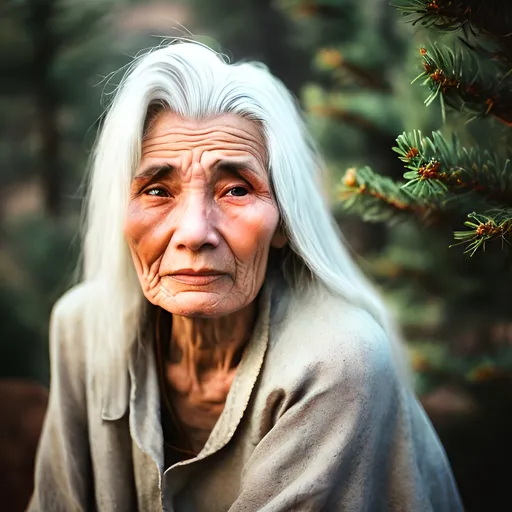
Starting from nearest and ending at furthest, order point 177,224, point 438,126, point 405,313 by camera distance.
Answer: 1. point 177,224
2. point 438,126
3. point 405,313

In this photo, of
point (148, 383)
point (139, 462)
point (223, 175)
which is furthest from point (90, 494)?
point (223, 175)

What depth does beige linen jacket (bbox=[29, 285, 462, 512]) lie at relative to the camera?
1.35 meters

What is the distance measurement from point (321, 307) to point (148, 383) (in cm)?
44

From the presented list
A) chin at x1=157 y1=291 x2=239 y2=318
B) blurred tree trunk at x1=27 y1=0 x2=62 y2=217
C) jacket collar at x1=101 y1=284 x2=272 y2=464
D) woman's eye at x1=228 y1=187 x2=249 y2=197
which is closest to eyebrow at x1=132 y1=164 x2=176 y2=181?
woman's eye at x1=228 y1=187 x2=249 y2=197

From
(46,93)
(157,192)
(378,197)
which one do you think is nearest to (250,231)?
(157,192)

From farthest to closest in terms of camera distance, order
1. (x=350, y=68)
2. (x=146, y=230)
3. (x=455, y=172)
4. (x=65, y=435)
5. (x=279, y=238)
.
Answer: (x=350, y=68) → (x=65, y=435) → (x=279, y=238) → (x=146, y=230) → (x=455, y=172)

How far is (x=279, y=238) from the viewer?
1490mm

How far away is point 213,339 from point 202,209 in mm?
349

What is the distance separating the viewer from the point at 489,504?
2145 millimetres

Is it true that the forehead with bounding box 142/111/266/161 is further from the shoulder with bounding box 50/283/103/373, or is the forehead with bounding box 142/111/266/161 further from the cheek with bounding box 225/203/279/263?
the shoulder with bounding box 50/283/103/373

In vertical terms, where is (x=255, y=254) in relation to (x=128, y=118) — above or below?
below

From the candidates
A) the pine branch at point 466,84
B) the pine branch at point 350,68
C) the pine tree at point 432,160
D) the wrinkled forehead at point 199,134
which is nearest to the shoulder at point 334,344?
the pine tree at point 432,160

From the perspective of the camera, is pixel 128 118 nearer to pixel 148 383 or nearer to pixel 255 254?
pixel 255 254

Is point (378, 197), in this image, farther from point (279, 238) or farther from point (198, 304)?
point (198, 304)
